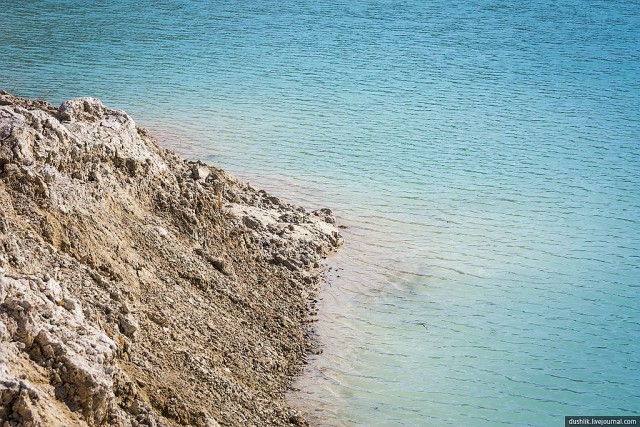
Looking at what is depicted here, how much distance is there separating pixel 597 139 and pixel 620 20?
1239 cm

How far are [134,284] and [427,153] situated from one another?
9733mm

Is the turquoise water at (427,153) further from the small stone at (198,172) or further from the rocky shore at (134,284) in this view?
the small stone at (198,172)

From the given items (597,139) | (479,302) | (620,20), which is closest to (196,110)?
(597,139)

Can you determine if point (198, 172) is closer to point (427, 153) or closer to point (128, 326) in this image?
point (128, 326)

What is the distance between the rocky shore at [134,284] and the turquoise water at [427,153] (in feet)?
2.23

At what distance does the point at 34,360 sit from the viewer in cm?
657

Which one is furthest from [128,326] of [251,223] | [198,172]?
[198,172]

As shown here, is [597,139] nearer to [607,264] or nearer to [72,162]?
[607,264]

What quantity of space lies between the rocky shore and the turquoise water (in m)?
0.68

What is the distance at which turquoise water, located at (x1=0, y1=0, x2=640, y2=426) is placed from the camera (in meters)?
10.2

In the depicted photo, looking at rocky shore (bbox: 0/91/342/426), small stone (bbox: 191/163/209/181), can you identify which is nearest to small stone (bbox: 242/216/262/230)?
rocky shore (bbox: 0/91/342/426)

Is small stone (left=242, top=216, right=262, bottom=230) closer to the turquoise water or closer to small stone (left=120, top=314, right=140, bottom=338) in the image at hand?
the turquoise water

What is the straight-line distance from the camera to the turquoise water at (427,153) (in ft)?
33.4

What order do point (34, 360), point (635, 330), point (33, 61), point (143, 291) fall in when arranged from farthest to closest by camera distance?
point (33, 61), point (635, 330), point (143, 291), point (34, 360)
